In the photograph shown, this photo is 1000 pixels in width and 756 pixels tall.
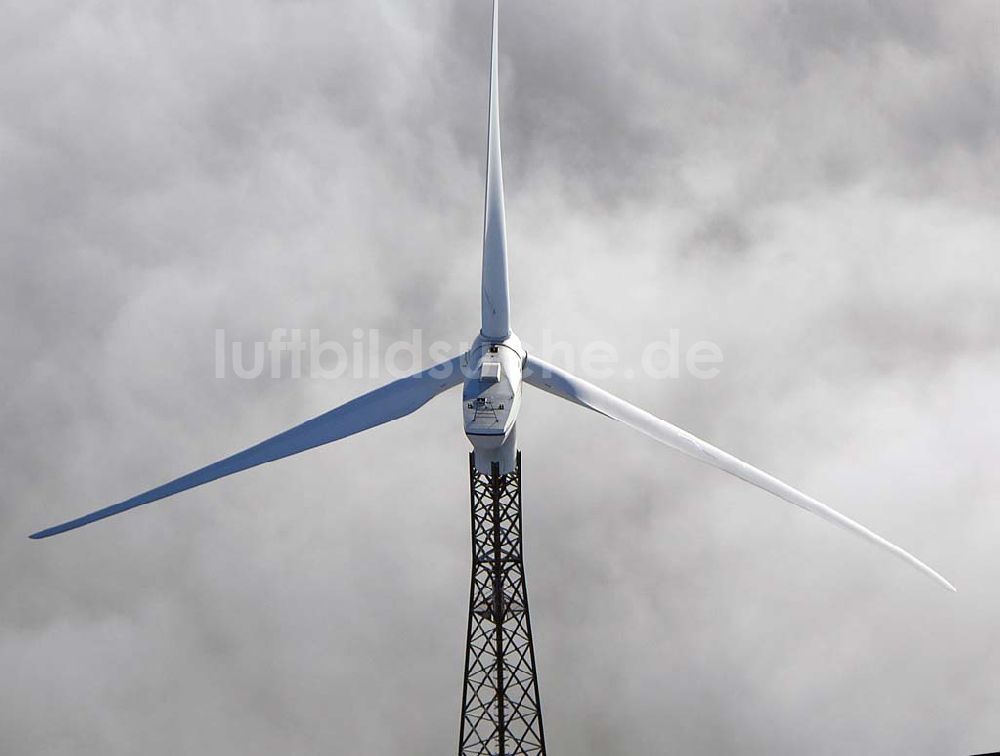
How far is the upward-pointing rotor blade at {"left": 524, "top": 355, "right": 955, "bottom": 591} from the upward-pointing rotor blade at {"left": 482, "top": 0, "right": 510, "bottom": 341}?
12.1 ft

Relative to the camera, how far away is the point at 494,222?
118 feet

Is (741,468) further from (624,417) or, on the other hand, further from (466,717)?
(466,717)

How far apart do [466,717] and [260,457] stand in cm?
1760

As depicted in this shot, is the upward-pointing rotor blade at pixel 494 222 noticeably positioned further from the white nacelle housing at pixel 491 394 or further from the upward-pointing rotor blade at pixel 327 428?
the upward-pointing rotor blade at pixel 327 428

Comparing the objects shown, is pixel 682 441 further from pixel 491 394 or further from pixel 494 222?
pixel 494 222

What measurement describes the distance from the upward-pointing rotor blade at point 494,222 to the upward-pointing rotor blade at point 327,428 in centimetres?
356

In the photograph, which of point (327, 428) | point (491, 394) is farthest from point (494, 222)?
point (327, 428)

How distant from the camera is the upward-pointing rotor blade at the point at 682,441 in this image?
35.8m

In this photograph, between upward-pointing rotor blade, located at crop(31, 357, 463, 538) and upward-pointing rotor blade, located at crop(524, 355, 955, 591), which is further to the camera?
upward-pointing rotor blade, located at crop(524, 355, 955, 591)

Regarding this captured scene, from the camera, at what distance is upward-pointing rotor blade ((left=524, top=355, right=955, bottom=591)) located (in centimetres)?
3581

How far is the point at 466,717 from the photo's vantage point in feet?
151

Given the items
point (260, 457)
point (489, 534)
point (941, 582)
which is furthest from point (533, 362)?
point (941, 582)

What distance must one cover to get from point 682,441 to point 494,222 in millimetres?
10920

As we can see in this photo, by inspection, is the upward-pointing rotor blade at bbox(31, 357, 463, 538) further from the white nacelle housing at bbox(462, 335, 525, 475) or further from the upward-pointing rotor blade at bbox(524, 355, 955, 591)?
the upward-pointing rotor blade at bbox(524, 355, 955, 591)
